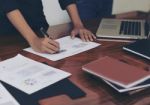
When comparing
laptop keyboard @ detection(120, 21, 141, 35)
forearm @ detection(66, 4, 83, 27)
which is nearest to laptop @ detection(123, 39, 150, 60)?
laptop keyboard @ detection(120, 21, 141, 35)

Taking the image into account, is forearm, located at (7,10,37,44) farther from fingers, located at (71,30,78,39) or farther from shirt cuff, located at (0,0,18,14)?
fingers, located at (71,30,78,39)

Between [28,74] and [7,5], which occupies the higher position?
[7,5]

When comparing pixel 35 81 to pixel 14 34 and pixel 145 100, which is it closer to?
pixel 145 100

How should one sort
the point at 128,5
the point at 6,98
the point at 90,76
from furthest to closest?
the point at 128,5 → the point at 90,76 → the point at 6,98

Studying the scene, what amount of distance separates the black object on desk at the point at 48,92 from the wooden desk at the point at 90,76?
2cm

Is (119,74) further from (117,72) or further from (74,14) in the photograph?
(74,14)

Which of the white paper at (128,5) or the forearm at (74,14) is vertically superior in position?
the forearm at (74,14)

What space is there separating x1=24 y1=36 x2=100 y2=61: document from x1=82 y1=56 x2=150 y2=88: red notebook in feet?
0.73

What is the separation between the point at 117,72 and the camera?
1.10 metres

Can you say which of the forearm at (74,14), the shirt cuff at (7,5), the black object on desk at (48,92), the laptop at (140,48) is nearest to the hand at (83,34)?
the forearm at (74,14)

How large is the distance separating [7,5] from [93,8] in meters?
0.97

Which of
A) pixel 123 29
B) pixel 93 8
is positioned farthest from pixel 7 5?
pixel 93 8

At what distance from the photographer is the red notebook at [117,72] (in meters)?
Result: 1.03

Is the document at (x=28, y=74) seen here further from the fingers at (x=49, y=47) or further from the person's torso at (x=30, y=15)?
the person's torso at (x=30, y=15)
